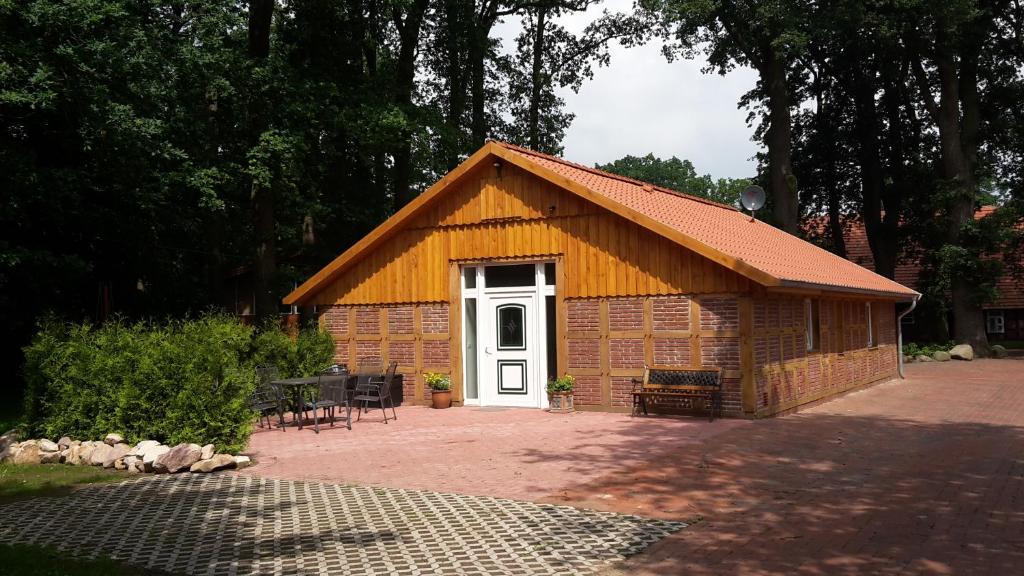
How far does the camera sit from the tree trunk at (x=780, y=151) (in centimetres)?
3055

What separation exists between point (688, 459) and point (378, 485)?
3703 millimetres

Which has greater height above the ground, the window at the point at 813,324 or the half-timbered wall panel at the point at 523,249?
the half-timbered wall panel at the point at 523,249

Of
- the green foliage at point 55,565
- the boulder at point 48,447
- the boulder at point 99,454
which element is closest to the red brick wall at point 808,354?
the boulder at point 99,454

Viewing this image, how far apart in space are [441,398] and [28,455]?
7.21 metres

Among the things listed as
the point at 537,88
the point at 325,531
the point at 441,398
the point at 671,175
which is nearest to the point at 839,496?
the point at 325,531

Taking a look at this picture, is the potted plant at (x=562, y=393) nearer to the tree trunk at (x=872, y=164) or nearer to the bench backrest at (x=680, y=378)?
the bench backrest at (x=680, y=378)

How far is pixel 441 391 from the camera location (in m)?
16.4

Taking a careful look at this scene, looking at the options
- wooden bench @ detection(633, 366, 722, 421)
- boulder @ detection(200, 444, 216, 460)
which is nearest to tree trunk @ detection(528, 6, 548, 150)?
wooden bench @ detection(633, 366, 722, 421)

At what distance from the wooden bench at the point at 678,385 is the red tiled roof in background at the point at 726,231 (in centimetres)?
195

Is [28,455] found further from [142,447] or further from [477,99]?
[477,99]

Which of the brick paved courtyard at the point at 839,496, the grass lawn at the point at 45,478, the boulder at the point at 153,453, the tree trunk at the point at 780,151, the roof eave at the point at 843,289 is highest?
the tree trunk at the point at 780,151

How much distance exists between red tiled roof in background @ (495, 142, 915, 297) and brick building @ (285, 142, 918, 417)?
Result: 9cm

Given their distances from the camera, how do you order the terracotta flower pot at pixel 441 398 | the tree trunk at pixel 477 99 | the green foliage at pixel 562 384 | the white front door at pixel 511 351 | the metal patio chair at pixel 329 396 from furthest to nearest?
the tree trunk at pixel 477 99
the terracotta flower pot at pixel 441 398
the white front door at pixel 511 351
the green foliage at pixel 562 384
the metal patio chair at pixel 329 396

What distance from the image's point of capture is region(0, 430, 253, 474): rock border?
10156mm
